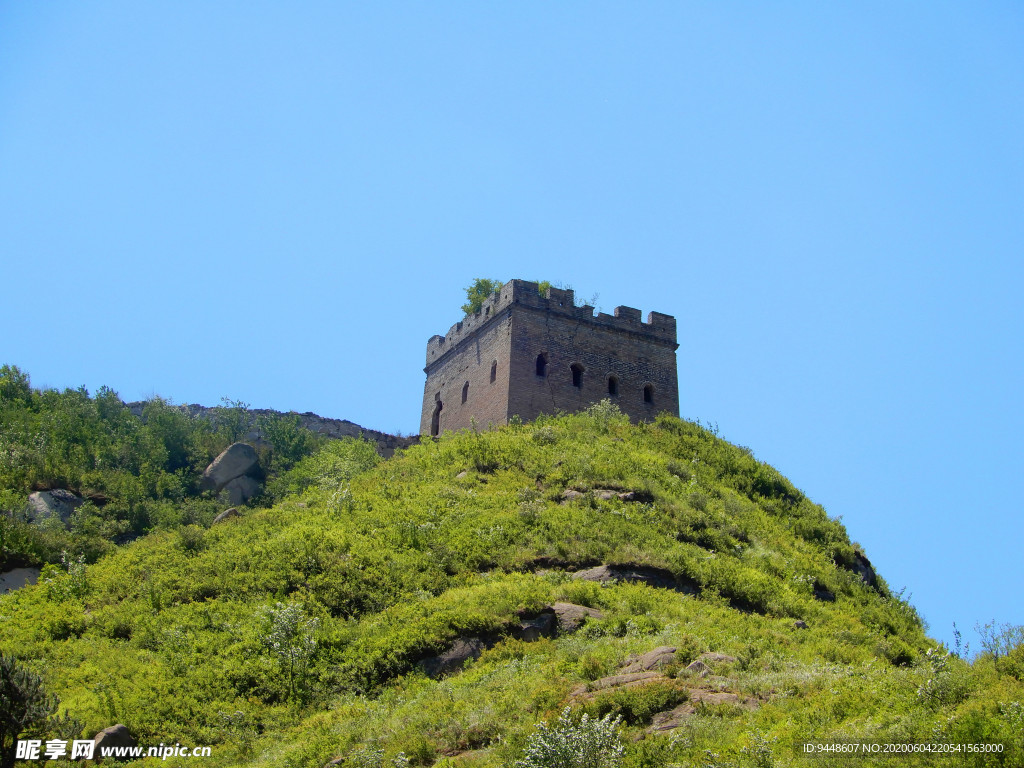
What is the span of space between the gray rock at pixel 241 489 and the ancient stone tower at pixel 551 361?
6.56m

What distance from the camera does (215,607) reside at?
18.2 metres

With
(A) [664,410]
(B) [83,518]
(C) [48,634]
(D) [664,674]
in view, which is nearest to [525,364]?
(A) [664,410]

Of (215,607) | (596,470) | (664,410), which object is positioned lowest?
(215,607)

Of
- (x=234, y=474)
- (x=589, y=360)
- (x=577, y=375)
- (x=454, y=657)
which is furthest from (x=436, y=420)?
(x=454, y=657)

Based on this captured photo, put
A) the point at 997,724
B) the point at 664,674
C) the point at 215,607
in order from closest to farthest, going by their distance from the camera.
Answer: the point at 997,724
the point at 664,674
the point at 215,607

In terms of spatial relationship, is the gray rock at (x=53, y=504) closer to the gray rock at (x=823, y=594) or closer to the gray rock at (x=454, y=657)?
the gray rock at (x=454, y=657)

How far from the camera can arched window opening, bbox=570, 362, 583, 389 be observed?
102 ft

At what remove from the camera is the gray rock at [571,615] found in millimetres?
16516

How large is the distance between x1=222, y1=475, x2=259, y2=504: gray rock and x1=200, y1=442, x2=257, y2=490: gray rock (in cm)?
13

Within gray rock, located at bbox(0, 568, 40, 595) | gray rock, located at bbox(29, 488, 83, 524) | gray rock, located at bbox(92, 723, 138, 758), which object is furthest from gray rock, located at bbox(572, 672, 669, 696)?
gray rock, located at bbox(29, 488, 83, 524)

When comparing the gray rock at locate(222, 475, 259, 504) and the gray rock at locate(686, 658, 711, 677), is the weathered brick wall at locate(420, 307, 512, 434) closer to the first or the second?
the gray rock at locate(222, 475, 259, 504)

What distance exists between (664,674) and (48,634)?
10690 mm

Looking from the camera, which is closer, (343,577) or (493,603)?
(493,603)

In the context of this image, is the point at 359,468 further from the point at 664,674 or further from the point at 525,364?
the point at 664,674
